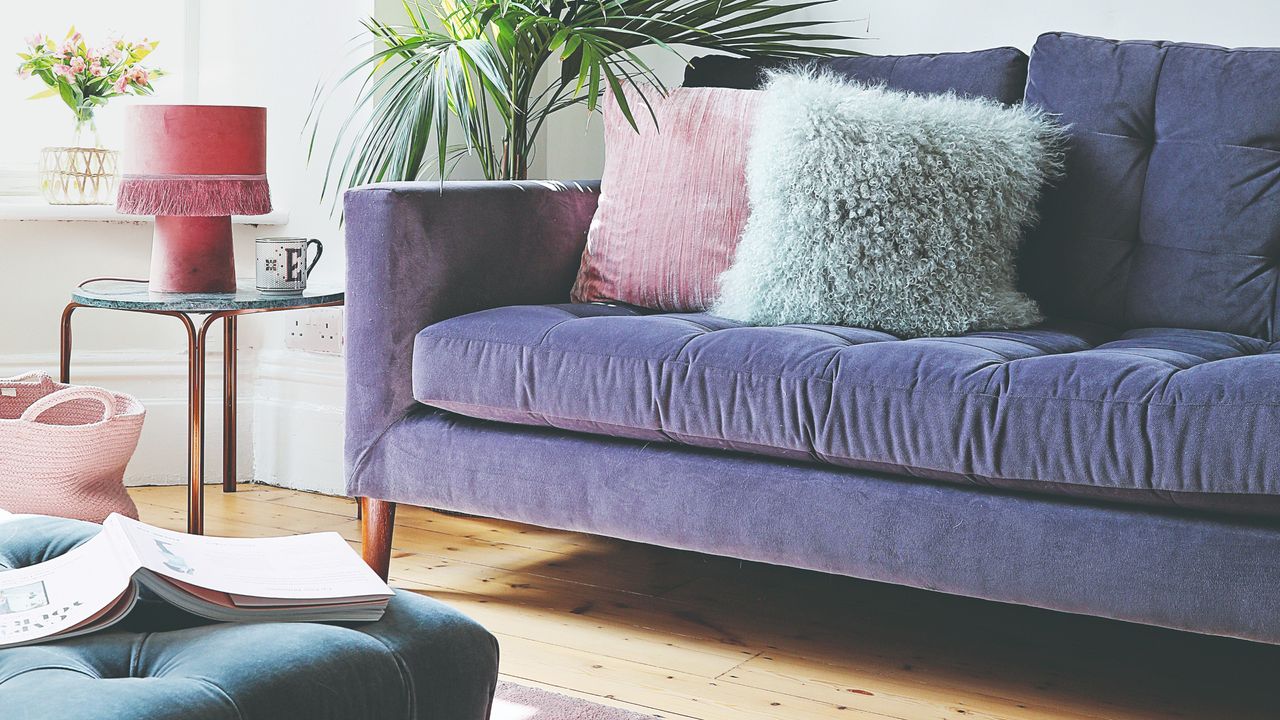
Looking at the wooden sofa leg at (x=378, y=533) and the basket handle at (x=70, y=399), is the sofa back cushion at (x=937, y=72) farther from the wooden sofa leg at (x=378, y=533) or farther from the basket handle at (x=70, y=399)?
the basket handle at (x=70, y=399)

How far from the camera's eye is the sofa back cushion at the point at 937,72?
2.39 m

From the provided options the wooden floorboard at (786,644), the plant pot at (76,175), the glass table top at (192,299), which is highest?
the plant pot at (76,175)

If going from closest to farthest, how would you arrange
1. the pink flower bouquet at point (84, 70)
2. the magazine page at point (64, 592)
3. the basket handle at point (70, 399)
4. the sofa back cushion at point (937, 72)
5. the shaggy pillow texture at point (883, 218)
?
1. the magazine page at point (64, 592)
2. the shaggy pillow texture at point (883, 218)
3. the basket handle at point (70, 399)
4. the sofa back cushion at point (937, 72)
5. the pink flower bouquet at point (84, 70)

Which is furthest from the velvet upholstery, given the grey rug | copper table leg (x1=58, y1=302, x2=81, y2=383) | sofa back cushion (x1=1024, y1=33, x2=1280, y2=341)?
copper table leg (x1=58, y1=302, x2=81, y2=383)

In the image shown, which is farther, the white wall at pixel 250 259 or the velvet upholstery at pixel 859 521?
the white wall at pixel 250 259

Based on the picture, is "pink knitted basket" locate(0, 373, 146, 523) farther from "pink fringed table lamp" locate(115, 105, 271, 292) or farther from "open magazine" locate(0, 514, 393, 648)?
"open magazine" locate(0, 514, 393, 648)

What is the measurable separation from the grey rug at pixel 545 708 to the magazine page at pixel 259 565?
1.60ft

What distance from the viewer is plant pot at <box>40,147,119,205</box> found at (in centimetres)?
290

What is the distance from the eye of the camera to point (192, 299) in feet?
7.60

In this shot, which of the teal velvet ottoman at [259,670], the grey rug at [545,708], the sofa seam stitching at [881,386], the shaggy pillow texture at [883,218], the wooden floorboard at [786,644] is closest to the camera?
the teal velvet ottoman at [259,670]

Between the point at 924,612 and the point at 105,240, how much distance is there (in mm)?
1962

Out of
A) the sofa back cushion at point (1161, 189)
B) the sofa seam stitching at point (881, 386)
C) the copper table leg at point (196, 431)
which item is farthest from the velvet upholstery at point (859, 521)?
the sofa back cushion at point (1161, 189)

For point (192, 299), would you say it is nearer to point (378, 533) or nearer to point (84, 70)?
point (378, 533)

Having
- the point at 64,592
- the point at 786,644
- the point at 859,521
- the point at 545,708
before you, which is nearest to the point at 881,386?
the point at 859,521
